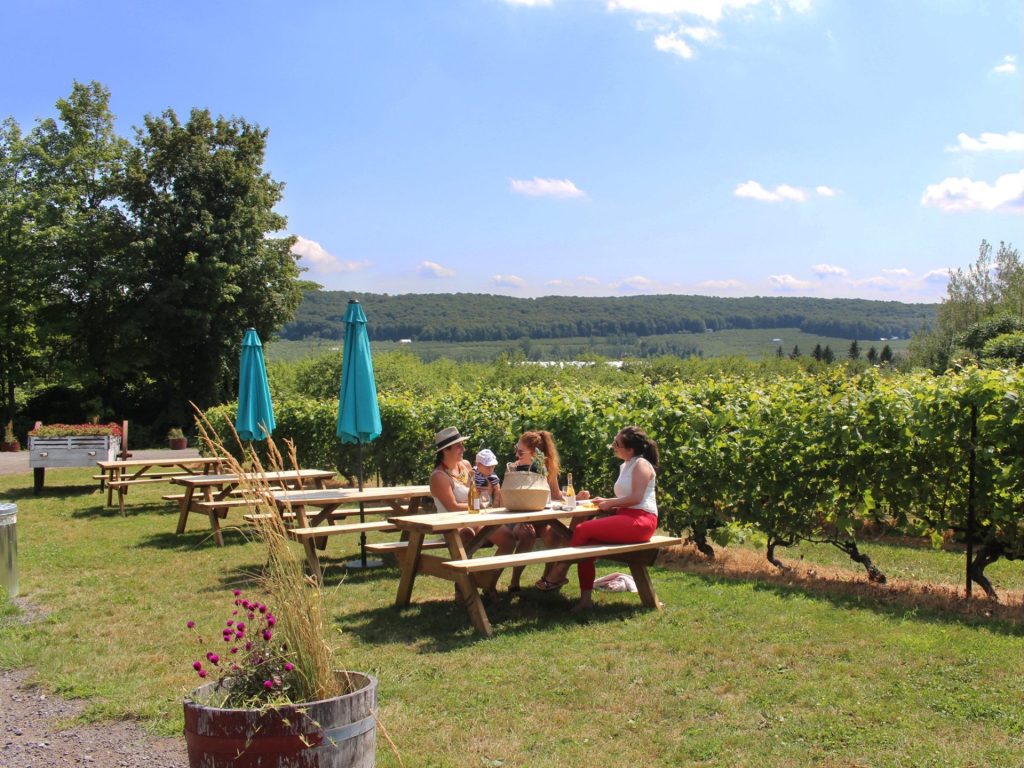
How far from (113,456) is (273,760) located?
14874mm

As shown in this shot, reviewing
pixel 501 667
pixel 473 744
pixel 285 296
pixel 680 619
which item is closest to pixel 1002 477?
pixel 680 619

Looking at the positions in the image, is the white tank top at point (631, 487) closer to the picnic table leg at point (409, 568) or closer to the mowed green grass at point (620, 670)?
the mowed green grass at point (620, 670)

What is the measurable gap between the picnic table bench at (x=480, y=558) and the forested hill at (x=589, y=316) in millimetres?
81716

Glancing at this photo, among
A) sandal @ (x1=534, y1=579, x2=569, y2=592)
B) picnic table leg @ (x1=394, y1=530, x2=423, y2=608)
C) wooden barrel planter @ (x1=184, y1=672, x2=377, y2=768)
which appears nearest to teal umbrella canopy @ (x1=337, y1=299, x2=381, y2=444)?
picnic table leg @ (x1=394, y1=530, x2=423, y2=608)

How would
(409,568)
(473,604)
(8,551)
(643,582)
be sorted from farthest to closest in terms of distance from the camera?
1. (8,551)
2. (409,568)
3. (643,582)
4. (473,604)

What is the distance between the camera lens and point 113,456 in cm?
1630

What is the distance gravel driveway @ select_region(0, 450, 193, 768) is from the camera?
394 cm

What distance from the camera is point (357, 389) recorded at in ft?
27.9

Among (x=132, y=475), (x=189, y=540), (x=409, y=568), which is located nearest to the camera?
(x=409, y=568)

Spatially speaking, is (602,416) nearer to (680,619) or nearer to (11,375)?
(680,619)

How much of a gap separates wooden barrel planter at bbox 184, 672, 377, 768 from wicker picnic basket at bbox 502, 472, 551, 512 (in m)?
3.69

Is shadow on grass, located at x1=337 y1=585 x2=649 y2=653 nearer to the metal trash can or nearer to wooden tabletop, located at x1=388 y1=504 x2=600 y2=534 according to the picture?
wooden tabletop, located at x1=388 y1=504 x2=600 y2=534

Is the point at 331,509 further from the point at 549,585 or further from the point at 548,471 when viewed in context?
the point at 549,585

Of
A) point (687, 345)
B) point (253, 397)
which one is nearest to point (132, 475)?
point (253, 397)
